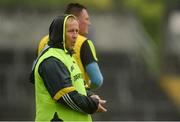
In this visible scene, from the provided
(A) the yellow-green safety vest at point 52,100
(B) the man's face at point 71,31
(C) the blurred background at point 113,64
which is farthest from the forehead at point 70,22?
(C) the blurred background at point 113,64

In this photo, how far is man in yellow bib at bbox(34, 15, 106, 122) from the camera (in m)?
7.45

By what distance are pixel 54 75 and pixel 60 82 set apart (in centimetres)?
7

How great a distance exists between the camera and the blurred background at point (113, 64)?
24.2m

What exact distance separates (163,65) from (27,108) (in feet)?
62.5

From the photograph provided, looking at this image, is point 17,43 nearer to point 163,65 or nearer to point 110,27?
point 110,27

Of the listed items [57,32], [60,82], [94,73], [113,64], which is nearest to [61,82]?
[60,82]

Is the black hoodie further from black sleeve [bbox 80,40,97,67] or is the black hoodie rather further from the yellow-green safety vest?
black sleeve [bbox 80,40,97,67]

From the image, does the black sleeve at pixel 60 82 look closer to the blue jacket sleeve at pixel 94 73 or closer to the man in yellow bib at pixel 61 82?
the man in yellow bib at pixel 61 82

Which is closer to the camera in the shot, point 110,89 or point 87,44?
point 87,44

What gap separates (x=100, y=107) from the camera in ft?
25.2

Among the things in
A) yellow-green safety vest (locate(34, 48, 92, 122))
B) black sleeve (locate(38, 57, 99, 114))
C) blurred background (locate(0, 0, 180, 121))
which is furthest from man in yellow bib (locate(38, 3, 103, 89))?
blurred background (locate(0, 0, 180, 121))

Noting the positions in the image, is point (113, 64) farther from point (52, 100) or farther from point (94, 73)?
point (52, 100)

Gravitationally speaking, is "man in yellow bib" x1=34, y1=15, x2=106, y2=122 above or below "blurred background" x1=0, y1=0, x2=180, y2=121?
above

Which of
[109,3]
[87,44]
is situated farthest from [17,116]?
[109,3]
